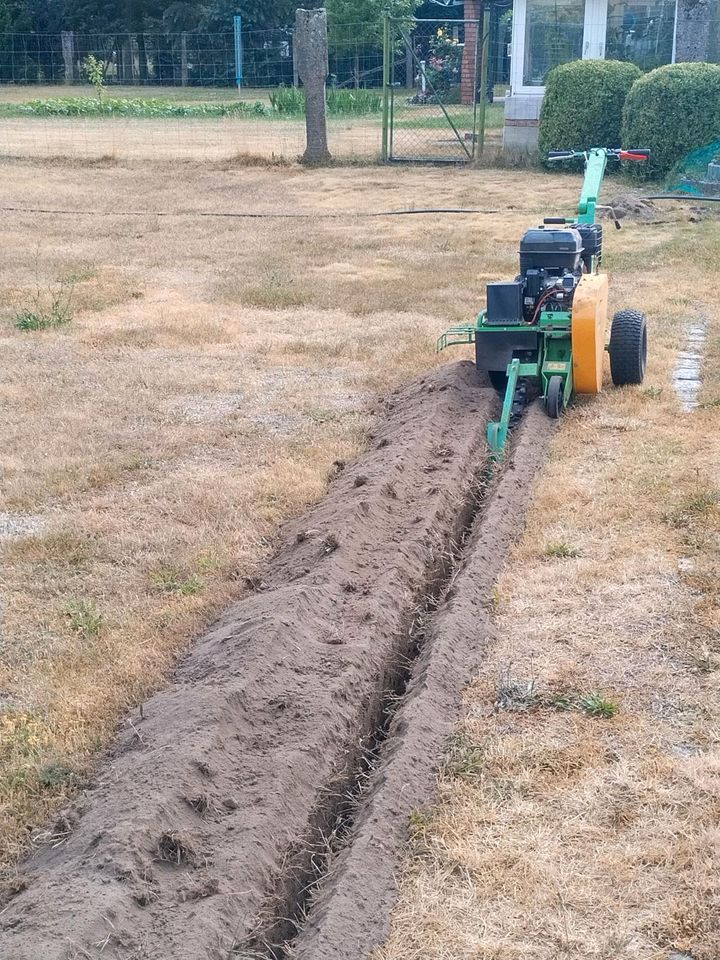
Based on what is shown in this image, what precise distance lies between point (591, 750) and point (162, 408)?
15.8ft

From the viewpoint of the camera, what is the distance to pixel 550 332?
716cm

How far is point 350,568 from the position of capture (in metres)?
5.07

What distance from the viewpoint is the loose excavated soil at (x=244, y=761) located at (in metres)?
2.98

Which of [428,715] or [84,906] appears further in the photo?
[428,715]

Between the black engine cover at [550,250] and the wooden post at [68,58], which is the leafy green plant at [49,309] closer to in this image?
the black engine cover at [550,250]

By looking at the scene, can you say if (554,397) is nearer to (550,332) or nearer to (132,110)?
(550,332)

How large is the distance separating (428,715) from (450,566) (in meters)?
1.52

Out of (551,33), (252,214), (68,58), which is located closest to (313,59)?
(551,33)

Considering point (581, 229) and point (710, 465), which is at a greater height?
point (581, 229)

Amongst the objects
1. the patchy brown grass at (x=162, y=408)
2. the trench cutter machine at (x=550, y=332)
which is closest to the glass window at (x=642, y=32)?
the patchy brown grass at (x=162, y=408)

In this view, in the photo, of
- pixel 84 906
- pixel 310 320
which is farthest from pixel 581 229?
pixel 84 906

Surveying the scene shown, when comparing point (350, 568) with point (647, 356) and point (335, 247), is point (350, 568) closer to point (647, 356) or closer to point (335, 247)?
point (647, 356)

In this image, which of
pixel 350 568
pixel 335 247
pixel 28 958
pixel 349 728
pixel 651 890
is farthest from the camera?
pixel 335 247

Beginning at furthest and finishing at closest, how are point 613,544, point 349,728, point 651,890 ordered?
point 613,544 < point 349,728 < point 651,890
